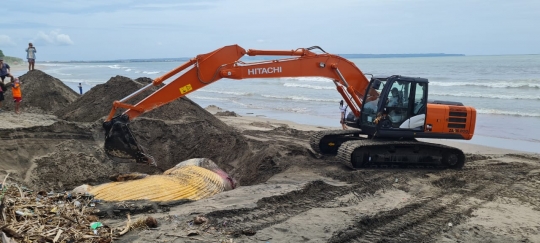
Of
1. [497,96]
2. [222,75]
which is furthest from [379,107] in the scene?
[497,96]

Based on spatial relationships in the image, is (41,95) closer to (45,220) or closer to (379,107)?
(379,107)

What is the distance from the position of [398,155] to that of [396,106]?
1047 millimetres

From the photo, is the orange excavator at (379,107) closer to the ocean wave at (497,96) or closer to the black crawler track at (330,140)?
the black crawler track at (330,140)

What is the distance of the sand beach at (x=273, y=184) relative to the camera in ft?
20.6

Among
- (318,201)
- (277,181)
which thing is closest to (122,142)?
(277,181)

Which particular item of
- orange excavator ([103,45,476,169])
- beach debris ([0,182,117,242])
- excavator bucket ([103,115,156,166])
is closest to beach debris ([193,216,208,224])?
beach debris ([0,182,117,242])

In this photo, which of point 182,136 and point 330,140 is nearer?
point 330,140

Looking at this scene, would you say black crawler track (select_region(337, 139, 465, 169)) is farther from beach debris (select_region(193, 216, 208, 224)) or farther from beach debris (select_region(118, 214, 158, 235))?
beach debris (select_region(118, 214, 158, 235))

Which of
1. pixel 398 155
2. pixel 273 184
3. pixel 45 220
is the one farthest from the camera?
pixel 398 155

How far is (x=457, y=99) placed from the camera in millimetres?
28078

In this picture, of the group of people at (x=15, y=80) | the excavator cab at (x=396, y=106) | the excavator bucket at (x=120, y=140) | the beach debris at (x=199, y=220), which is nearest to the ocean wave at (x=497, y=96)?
the excavator cab at (x=396, y=106)

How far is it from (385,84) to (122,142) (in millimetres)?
5276

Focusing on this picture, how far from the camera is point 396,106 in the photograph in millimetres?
9945

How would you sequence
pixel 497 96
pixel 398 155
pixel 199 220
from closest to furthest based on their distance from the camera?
pixel 199 220 < pixel 398 155 < pixel 497 96
